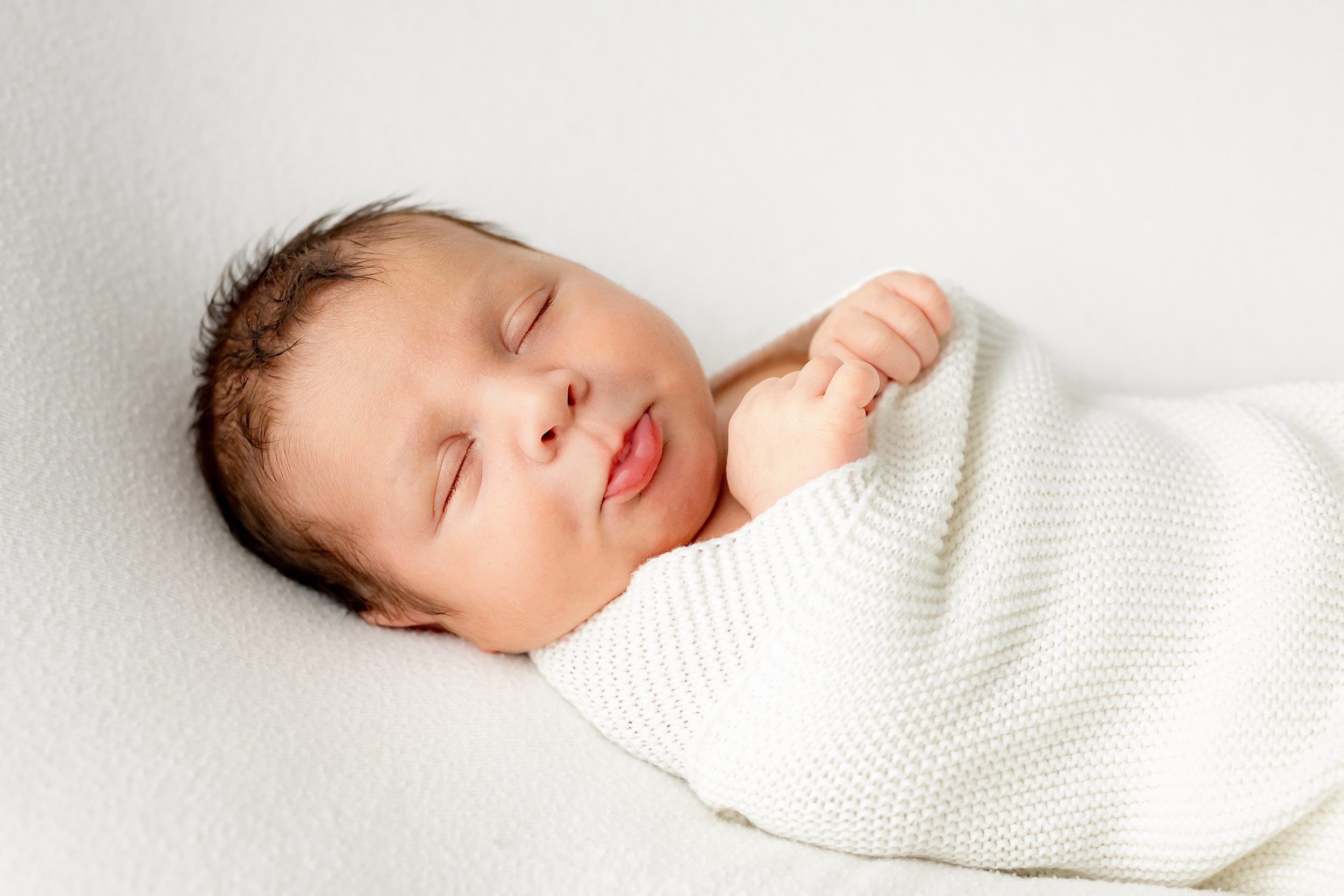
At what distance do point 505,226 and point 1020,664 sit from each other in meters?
1.19

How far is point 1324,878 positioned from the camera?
1.01m

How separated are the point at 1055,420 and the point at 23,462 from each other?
119 centimetres

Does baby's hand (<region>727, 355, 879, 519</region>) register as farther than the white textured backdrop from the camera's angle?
Yes

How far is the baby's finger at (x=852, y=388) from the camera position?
1.07 metres

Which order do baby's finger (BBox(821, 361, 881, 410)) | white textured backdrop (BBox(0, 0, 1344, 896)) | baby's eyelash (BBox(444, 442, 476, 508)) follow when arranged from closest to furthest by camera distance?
1. white textured backdrop (BBox(0, 0, 1344, 896))
2. baby's finger (BBox(821, 361, 881, 410))
3. baby's eyelash (BBox(444, 442, 476, 508))

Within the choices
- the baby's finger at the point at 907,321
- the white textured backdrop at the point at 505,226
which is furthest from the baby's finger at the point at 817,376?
the white textured backdrop at the point at 505,226

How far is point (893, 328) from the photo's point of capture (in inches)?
49.6

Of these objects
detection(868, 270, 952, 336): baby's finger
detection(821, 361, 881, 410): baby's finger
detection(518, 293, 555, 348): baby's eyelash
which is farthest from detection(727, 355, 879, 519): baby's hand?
detection(518, 293, 555, 348): baby's eyelash

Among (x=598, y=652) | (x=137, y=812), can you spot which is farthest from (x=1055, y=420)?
(x=137, y=812)

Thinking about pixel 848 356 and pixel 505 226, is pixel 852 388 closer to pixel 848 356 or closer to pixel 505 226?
pixel 848 356

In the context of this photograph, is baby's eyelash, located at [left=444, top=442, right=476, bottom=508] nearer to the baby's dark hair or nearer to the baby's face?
the baby's face

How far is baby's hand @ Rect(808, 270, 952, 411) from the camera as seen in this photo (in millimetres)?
1235

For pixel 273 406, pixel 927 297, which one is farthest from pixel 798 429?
pixel 273 406

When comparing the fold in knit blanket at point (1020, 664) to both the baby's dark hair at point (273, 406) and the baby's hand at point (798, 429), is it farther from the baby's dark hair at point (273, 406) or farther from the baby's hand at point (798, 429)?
the baby's dark hair at point (273, 406)
